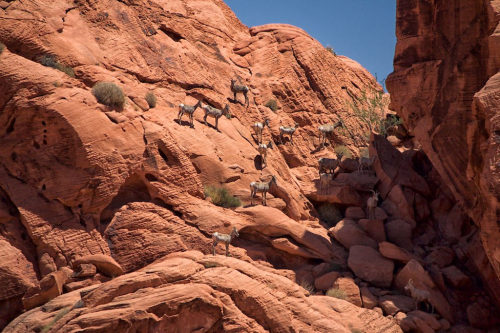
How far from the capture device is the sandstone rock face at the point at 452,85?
52.1 ft

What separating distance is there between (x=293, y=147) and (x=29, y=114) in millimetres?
12517

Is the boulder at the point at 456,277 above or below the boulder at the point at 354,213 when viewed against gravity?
below

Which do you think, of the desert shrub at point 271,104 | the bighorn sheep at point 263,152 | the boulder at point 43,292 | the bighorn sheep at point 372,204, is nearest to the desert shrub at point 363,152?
the desert shrub at point 271,104

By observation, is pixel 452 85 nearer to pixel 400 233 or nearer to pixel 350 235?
pixel 400 233

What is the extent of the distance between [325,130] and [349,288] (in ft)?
34.2

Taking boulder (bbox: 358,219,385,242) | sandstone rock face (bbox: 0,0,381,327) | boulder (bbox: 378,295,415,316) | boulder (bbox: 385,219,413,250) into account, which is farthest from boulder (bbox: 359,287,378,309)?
boulder (bbox: 385,219,413,250)

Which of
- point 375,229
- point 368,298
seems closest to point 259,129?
point 375,229

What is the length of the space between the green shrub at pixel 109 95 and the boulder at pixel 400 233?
1112cm

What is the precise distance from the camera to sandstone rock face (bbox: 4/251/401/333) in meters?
12.9

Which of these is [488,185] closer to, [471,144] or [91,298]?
[471,144]

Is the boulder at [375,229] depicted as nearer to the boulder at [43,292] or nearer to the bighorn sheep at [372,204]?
the bighorn sheep at [372,204]

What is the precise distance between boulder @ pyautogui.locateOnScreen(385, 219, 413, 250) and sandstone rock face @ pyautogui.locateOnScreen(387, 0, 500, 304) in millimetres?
1753

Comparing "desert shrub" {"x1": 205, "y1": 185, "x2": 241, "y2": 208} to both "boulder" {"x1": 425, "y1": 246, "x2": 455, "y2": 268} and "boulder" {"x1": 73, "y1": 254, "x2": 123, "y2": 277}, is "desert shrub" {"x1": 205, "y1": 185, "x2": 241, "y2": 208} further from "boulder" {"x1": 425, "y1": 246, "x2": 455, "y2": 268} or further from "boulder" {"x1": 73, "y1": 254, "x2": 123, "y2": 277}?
"boulder" {"x1": 425, "y1": 246, "x2": 455, "y2": 268}

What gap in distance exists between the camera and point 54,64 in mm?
19016
